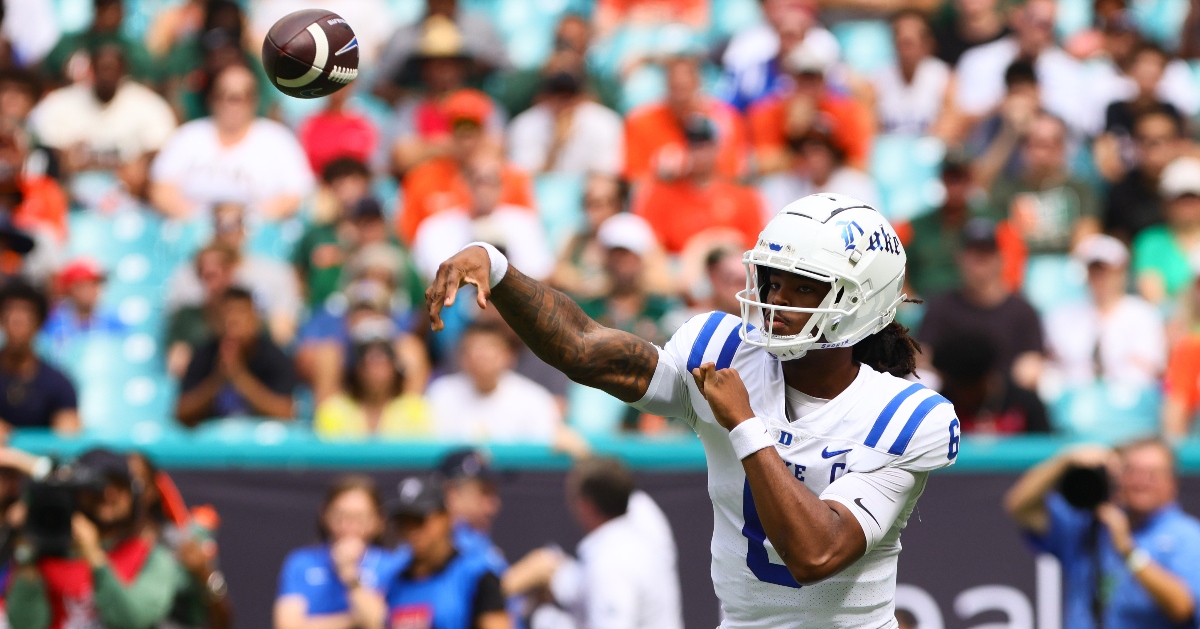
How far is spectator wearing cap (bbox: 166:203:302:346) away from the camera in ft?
31.4

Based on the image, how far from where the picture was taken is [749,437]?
3660 mm

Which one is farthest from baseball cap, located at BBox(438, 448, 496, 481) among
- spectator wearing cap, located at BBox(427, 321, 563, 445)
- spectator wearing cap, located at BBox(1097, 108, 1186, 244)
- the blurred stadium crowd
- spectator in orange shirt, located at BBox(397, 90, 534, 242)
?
spectator wearing cap, located at BBox(1097, 108, 1186, 244)

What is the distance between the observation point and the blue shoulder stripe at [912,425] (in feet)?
13.0

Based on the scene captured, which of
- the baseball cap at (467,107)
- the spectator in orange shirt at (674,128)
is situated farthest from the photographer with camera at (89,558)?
the spectator in orange shirt at (674,128)

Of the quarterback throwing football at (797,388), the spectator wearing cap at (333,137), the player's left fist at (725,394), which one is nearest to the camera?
the player's left fist at (725,394)

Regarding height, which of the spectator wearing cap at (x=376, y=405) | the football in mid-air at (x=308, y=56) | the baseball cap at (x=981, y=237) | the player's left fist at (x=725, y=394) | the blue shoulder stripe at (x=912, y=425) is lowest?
the spectator wearing cap at (x=376, y=405)

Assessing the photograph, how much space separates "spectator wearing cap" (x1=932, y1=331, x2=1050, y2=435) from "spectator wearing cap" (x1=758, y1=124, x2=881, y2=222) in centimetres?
229

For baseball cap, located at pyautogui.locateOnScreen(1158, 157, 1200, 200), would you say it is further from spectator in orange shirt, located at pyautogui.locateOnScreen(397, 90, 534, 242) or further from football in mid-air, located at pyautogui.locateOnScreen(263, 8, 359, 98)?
football in mid-air, located at pyautogui.locateOnScreen(263, 8, 359, 98)

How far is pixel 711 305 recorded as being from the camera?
29.2 feet

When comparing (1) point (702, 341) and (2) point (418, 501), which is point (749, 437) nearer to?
(1) point (702, 341)

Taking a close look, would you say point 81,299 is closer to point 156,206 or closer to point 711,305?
point 156,206

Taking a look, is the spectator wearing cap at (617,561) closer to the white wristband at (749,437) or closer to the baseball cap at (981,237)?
the baseball cap at (981,237)

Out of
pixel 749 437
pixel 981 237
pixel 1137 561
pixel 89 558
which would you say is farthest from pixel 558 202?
pixel 749 437

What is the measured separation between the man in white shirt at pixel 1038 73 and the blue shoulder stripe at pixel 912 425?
7.82 meters
